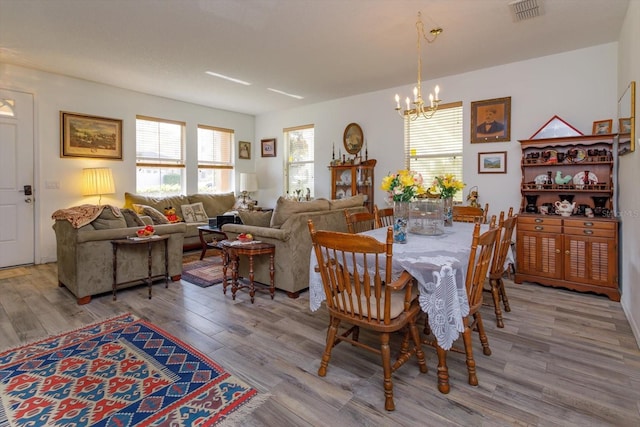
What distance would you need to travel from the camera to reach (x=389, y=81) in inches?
204

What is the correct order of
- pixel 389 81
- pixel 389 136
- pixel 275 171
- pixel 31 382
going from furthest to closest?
pixel 275 171, pixel 389 136, pixel 389 81, pixel 31 382

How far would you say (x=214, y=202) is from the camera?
674 centimetres

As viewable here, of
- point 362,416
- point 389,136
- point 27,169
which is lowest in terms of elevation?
point 362,416

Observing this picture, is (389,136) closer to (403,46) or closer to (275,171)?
(403,46)

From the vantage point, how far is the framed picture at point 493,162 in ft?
14.8

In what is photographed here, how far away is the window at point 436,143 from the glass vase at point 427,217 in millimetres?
2542

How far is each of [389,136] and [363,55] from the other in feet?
5.69

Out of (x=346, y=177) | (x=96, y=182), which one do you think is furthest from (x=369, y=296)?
(x=96, y=182)

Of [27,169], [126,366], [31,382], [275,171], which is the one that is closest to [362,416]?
[126,366]

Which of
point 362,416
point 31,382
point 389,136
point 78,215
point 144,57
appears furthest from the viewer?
point 389,136

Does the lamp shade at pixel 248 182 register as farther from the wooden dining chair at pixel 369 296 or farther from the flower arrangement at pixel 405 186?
the wooden dining chair at pixel 369 296

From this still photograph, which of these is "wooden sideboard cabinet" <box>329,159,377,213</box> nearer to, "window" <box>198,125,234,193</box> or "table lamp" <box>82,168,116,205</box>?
"window" <box>198,125,234,193</box>

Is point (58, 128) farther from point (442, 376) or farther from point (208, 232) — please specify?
point (442, 376)

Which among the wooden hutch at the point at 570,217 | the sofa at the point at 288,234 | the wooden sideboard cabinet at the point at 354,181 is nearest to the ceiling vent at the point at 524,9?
the wooden hutch at the point at 570,217
